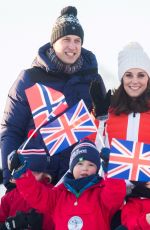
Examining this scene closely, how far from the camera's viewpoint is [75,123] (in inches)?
144

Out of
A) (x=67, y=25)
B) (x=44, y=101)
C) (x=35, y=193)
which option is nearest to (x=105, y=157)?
(x=35, y=193)

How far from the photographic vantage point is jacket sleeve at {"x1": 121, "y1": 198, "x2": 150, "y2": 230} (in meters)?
3.16

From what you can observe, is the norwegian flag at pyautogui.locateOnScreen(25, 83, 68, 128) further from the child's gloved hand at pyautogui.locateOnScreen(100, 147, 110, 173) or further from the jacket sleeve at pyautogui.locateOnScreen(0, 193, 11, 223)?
the jacket sleeve at pyautogui.locateOnScreen(0, 193, 11, 223)

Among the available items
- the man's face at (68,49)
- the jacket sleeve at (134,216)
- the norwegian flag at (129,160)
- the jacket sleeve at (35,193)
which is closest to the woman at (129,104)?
the norwegian flag at (129,160)

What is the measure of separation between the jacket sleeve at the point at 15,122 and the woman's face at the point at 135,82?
0.87 m

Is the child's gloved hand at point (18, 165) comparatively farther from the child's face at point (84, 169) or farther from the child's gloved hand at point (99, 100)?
the child's gloved hand at point (99, 100)

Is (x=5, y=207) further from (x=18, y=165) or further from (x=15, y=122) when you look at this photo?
(x=15, y=122)

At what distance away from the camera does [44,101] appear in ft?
12.5

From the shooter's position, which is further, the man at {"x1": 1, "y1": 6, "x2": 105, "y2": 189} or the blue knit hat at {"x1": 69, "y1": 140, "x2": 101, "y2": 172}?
the man at {"x1": 1, "y1": 6, "x2": 105, "y2": 189}

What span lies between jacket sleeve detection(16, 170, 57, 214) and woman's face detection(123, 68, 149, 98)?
1.01 metres

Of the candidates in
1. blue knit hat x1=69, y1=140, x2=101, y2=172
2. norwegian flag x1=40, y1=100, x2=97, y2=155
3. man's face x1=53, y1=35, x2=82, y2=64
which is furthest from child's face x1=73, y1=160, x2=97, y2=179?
man's face x1=53, y1=35, x2=82, y2=64

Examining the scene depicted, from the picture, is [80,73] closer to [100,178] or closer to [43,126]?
[43,126]

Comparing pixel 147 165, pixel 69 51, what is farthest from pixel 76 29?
pixel 147 165

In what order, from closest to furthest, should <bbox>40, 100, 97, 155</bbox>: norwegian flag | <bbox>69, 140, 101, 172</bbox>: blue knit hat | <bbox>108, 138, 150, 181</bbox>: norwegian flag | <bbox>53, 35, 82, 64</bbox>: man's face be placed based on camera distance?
1. <bbox>108, 138, 150, 181</bbox>: norwegian flag
2. <bbox>69, 140, 101, 172</bbox>: blue knit hat
3. <bbox>40, 100, 97, 155</bbox>: norwegian flag
4. <bbox>53, 35, 82, 64</bbox>: man's face
